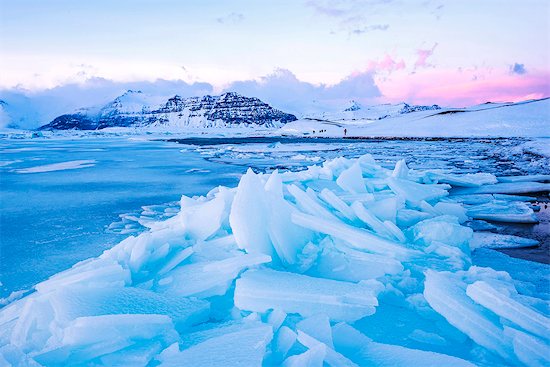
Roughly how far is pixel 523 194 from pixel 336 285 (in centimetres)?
454

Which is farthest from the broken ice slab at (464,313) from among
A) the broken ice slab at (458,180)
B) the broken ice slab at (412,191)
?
the broken ice slab at (458,180)

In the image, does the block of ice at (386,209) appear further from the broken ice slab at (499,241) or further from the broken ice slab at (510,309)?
the broken ice slab at (510,309)

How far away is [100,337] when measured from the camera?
54.6 inches

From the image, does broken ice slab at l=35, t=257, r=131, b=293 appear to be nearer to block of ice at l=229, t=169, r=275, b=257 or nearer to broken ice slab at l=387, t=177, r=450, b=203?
block of ice at l=229, t=169, r=275, b=257

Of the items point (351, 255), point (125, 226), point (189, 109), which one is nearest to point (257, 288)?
point (351, 255)

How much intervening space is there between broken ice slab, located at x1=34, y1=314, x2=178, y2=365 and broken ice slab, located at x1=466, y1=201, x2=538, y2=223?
3.52 meters

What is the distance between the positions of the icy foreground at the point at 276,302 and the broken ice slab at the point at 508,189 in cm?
315

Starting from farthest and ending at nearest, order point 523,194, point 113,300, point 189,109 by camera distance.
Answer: point 189,109, point 523,194, point 113,300

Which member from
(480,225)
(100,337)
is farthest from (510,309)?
(480,225)

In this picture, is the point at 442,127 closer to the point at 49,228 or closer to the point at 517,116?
the point at 517,116

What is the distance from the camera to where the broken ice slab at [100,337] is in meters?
1.34

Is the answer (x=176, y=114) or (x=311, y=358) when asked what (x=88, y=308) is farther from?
(x=176, y=114)

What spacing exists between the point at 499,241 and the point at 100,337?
292cm

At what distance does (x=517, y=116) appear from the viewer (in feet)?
Result: 90.4
